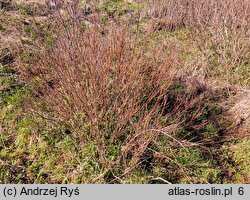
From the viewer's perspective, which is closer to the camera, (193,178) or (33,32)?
(193,178)

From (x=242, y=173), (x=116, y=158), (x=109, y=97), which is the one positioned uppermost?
(x=109, y=97)

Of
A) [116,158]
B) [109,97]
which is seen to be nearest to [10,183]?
[116,158]

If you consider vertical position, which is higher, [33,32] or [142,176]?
[33,32]

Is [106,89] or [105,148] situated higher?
[106,89]

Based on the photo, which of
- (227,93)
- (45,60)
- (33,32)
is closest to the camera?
(45,60)

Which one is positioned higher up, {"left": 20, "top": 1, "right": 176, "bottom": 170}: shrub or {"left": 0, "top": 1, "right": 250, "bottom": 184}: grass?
{"left": 20, "top": 1, "right": 176, "bottom": 170}: shrub

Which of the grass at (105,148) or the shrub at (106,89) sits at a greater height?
the shrub at (106,89)

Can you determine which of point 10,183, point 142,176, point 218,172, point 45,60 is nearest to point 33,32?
point 45,60

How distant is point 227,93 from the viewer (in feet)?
14.9

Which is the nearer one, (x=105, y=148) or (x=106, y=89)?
(x=106, y=89)

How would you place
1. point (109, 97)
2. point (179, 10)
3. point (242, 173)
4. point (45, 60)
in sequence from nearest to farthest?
point (109, 97)
point (242, 173)
point (45, 60)
point (179, 10)

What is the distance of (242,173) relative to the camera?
3383 mm
